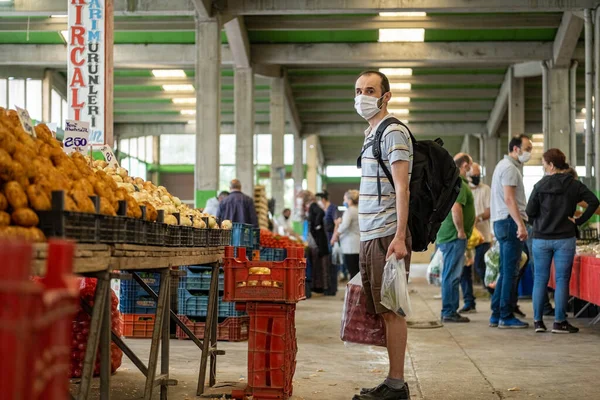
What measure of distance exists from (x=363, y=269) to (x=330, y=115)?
28487mm

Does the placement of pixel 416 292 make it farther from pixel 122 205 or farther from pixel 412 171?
pixel 122 205

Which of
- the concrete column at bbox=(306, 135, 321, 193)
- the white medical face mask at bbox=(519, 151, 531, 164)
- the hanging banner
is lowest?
the white medical face mask at bbox=(519, 151, 531, 164)

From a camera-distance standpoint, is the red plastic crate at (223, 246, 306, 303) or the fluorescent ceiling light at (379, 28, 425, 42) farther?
the fluorescent ceiling light at (379, 28, 425, 42)

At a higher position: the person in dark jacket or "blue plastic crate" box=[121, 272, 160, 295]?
the person in dark jacket

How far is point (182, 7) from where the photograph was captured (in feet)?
55.8

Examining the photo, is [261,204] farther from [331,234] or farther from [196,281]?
[196,281]

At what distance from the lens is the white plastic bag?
478cm

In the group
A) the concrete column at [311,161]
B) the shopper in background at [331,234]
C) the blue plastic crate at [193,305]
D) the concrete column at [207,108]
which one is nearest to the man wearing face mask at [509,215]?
the blue plastic crate at [193,305]

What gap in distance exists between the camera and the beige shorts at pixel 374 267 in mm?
4906

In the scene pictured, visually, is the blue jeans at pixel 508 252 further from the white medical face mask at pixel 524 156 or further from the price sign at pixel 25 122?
the price sign at pixel 25 122

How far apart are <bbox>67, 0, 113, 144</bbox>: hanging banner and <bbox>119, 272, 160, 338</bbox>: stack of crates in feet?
4.70

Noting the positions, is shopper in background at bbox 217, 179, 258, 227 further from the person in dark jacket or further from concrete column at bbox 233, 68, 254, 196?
concrete column at bbox 233, 68, 254, 196

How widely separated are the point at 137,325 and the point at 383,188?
12.8 ft

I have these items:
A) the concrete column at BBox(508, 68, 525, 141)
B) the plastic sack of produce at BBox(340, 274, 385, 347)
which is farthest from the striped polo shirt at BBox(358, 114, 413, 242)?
the concrete column at BBox(508, 68, 525, 141)
